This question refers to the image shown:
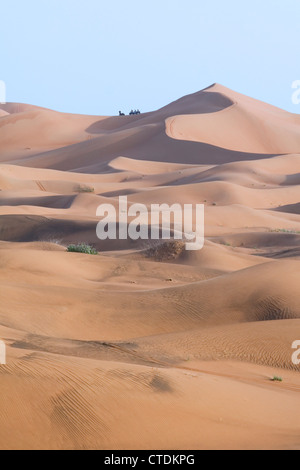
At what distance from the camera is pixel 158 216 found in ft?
78.4

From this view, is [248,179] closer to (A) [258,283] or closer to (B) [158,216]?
(B) [158,216]

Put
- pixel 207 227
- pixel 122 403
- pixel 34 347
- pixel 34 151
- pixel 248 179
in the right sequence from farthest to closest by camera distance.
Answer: pixel 34 151, pixel 248 179, pixel 207 227, pixel 34 347, pixel 122 403

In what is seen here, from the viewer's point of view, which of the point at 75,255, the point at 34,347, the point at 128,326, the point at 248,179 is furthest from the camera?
the point at 248,179

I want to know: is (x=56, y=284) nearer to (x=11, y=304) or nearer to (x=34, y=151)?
(x=11, y=304)

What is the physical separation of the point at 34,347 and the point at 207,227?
17144 millimetres

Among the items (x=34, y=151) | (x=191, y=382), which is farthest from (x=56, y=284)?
(x=34, y=151)

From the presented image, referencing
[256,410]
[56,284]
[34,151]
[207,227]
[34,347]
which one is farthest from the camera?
[34,151]

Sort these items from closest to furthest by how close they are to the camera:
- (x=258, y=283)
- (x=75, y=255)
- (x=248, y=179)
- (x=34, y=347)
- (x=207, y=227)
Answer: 1. (x=34, y=347)
2. (x=258, y=283)
3. (x=75, y=255)
4. (x=207, y=227)
5. (x=248, y=179)

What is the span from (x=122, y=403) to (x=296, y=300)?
16.8 ft

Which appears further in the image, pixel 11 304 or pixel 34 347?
pixel 11 304

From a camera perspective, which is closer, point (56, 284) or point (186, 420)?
point (186, 420)

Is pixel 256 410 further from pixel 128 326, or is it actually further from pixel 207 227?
pixel 207 227

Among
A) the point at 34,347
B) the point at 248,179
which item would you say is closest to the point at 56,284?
the point at 34,347

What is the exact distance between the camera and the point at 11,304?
9.50 meters
